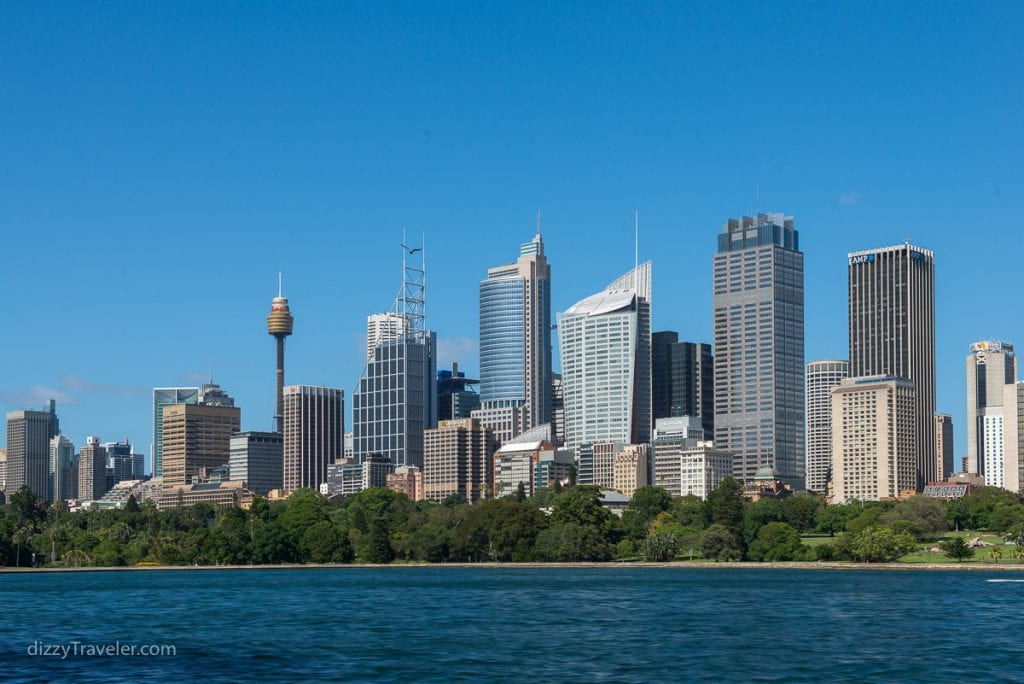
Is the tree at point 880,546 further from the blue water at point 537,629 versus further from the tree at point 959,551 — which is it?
the blue water at point 537,629

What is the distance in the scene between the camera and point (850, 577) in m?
165

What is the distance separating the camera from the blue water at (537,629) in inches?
2862

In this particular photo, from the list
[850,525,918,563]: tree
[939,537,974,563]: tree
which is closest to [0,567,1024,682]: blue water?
[850,525,918,563]: tree

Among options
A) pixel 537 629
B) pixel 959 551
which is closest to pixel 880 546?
pixel 959 551

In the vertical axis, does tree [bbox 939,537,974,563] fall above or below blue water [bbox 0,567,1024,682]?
below

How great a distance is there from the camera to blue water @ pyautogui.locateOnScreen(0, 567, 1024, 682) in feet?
238

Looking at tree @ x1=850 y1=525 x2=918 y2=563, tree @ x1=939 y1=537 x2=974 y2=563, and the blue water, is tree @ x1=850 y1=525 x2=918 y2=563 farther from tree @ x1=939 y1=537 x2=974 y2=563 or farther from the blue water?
the blue water

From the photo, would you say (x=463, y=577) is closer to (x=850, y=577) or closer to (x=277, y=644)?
(x=850, y=577)

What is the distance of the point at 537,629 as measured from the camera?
95812mm

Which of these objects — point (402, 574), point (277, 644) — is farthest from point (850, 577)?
point (277, 644)

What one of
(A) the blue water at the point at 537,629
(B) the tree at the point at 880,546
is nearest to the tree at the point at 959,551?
(B) the tree at the point at 880,546

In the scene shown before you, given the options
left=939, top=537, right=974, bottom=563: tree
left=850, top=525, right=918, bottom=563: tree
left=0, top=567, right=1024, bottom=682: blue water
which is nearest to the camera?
left=0, top=567, right=1024, bottom=682: blue water

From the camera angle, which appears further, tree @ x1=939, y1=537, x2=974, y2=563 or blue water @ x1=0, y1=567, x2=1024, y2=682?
tree @ x1=939, y1=537, x2=974, y2=563

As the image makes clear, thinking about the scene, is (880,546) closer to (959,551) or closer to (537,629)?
(959,551)
